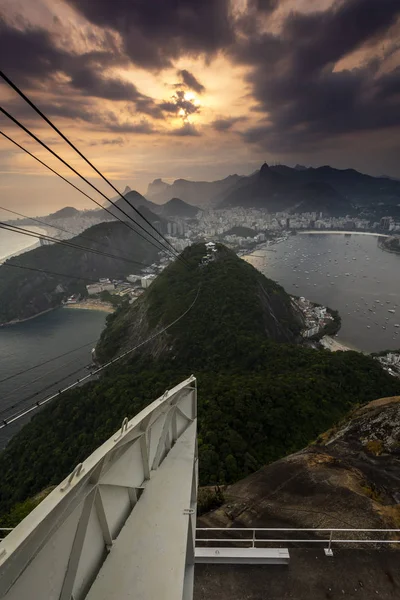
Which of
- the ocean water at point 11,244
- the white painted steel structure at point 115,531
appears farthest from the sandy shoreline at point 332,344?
the ocean water at point 11,244

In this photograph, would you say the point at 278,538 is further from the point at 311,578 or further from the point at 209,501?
the point at 209,501

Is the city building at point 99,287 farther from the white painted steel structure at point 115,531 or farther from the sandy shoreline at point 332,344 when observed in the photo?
the white painted steel structure at point 115,531

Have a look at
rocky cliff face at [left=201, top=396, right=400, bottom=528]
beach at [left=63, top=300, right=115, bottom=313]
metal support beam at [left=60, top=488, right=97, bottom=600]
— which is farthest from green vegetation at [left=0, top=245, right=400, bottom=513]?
beach at [left=63, top=300, right=115, bottom=313]

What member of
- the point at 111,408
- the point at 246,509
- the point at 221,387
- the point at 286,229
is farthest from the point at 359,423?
the point at 286,229

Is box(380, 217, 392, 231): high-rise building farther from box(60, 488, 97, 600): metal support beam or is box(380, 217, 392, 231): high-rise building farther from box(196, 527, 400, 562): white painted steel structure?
box(60, 488, 97, 600): metal support beam

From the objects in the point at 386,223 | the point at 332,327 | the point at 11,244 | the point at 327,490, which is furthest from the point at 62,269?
the point at 386,223

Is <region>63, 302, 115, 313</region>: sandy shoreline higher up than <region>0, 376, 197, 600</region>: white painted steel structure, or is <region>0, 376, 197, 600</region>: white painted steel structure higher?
<region>0, 376, 197, 600</region>: white painted steel structure

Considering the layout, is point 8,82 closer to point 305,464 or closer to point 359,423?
point 305,464
